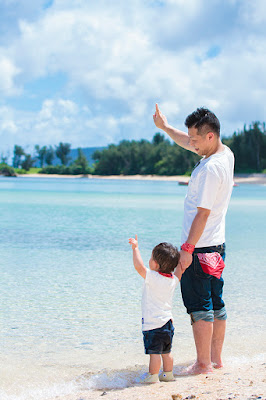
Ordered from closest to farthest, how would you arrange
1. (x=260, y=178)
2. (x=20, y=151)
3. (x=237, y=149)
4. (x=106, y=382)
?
1. (x=106, y=382)
2. (x=260, y=178)
3. (x=237, y=149)
4. (x=20, y=151)

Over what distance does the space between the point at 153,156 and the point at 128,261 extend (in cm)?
11314

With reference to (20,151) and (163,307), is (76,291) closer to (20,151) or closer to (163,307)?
(163,307)

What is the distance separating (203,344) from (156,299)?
0.54 m

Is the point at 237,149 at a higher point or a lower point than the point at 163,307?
higher

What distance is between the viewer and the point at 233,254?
1052 centimetres

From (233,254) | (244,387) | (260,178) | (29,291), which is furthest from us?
(260,178)

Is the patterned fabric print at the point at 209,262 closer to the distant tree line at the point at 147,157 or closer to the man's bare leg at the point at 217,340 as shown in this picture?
the man's bare leg at the point at 217,340

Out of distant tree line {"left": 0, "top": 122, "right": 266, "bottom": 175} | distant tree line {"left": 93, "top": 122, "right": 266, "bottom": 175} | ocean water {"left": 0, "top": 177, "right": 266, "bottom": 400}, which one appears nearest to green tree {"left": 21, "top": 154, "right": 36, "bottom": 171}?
distant tree line {"left": 0, "top": 122, "right": 266, "bottom": 175}

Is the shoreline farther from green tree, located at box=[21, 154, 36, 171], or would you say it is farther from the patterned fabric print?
the patterned fabric print

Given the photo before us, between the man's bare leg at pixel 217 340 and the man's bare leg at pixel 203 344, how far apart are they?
8.8 inches

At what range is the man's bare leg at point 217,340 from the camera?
149 inches

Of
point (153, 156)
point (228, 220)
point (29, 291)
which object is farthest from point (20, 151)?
point (29, 291)

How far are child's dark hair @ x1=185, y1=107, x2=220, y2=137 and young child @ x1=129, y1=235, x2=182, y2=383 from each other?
0.85 meters

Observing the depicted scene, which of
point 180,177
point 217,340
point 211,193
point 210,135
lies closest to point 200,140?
point 210,135
